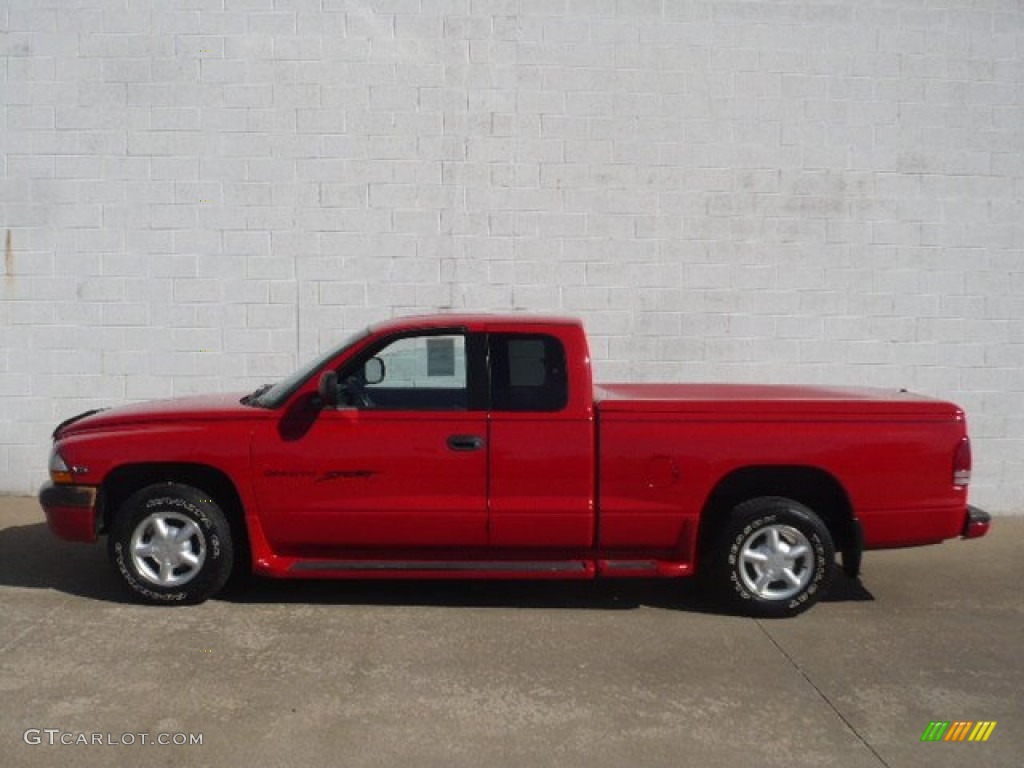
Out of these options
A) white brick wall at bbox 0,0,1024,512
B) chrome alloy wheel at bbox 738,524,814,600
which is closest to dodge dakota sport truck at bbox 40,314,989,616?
chrome alloy wheel at bbox 738,524,814,600

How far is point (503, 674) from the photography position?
4.80 m

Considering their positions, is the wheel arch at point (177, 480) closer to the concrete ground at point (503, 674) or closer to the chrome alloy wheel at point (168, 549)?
the chrome alloy wheel at point (168, 549)

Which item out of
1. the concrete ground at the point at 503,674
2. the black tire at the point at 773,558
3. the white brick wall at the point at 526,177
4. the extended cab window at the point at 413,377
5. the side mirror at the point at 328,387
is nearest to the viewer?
the concrete ground at the point at 503,674

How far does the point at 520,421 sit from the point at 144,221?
432 centimetres

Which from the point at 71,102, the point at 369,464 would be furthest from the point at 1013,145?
the point at 71,102

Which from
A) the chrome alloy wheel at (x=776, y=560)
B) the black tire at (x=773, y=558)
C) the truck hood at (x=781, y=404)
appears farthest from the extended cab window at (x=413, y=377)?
the chrome alloy wheel at (x=776, y=560)

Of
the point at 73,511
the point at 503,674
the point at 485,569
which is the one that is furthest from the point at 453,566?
the point at 73,511

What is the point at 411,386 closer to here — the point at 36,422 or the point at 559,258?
the point at 559,258

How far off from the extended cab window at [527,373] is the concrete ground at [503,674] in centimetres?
120

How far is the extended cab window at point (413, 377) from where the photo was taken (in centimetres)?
571

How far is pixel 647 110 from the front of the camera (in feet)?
26.8

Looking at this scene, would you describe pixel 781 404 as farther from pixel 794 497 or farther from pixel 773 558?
pixel 773 558

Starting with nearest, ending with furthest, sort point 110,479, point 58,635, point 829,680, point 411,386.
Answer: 1. point 829,680
2. point 58,635
3. point 110,479
4. point 411,386

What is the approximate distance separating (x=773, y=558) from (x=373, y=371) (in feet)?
8.13
